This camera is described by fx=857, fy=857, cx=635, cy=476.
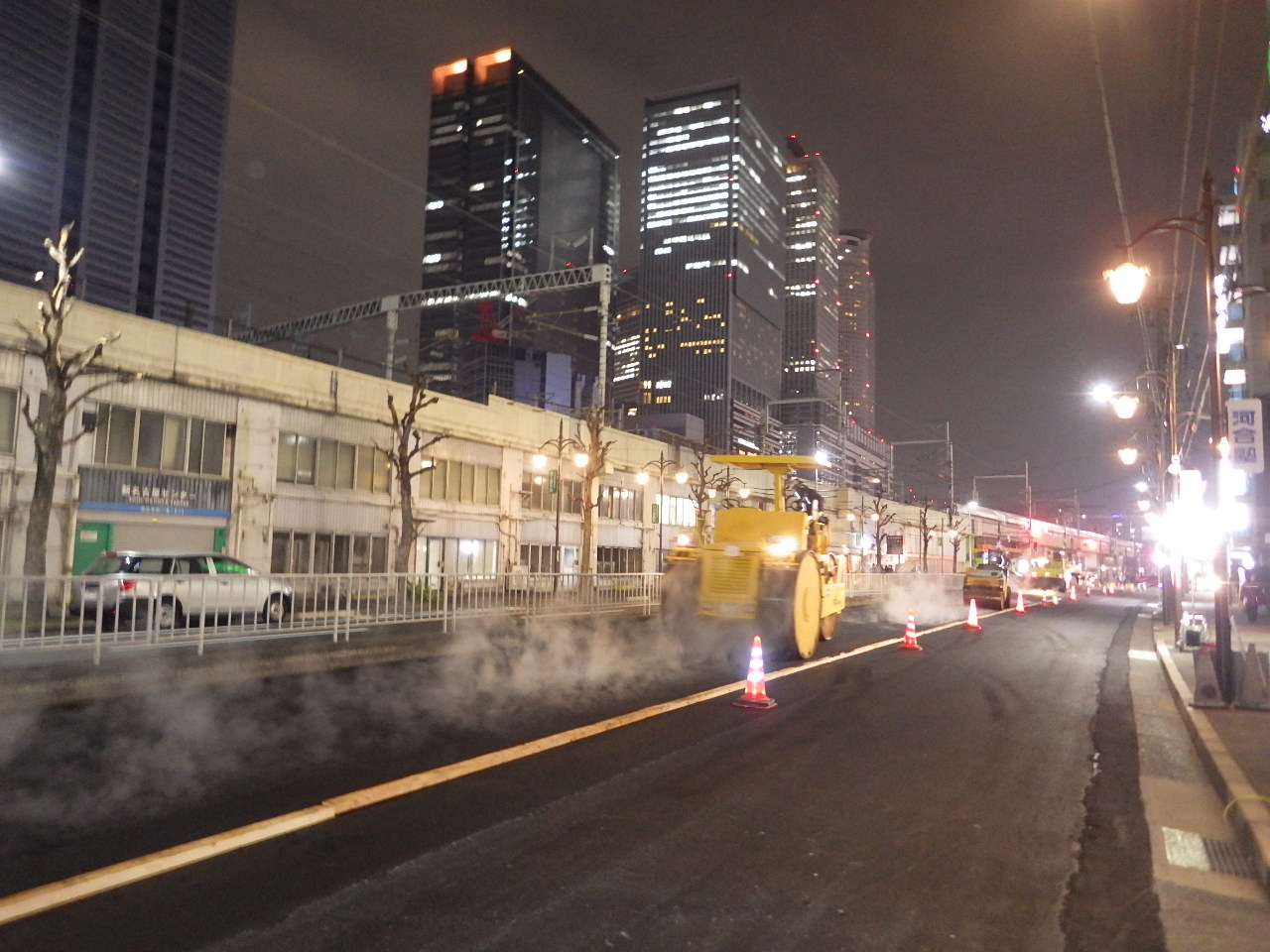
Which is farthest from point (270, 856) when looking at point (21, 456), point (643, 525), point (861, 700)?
point (643, 525)

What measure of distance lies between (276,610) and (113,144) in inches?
6534

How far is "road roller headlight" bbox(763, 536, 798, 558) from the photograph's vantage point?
569 inches

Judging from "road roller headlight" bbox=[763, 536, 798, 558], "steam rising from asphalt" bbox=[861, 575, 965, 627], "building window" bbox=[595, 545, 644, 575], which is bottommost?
"steam rising from asphalt" bbox=[861, 575, 965, 627]

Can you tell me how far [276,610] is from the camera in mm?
13547

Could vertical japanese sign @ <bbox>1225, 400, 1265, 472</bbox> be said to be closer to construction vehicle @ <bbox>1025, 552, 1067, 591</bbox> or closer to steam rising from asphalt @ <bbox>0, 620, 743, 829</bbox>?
steam rising from asphalt @ <bbox>0, 620, 743, 829</bbox>

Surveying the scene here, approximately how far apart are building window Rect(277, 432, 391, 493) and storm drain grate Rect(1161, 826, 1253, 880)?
25621mm

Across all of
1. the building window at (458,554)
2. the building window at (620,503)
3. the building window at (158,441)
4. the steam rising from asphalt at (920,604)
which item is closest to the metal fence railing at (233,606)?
the steam rising from asphalt at (920,604)

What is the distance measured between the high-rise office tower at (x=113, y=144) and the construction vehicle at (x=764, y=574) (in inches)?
4767

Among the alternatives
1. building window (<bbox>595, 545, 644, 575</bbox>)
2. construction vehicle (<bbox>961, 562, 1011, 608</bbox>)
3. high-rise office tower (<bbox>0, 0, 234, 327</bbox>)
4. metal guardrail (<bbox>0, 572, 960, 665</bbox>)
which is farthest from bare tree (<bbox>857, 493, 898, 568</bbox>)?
high-rise office tower (<bbox>0, 0, 234, 327</bbox>)

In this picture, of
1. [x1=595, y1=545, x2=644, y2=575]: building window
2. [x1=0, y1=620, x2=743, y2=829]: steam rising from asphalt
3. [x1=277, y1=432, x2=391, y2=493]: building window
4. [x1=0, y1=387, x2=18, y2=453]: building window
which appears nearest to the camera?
[x1=0, y1=620, x2=743, y2=829]: steam rising from asphalt

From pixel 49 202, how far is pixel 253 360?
459 ft

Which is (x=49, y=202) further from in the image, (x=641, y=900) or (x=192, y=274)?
(x=641, y=900)

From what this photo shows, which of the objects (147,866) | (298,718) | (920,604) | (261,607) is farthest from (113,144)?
(147,866)

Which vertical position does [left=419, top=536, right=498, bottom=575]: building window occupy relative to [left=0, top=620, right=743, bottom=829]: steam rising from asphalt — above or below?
above
